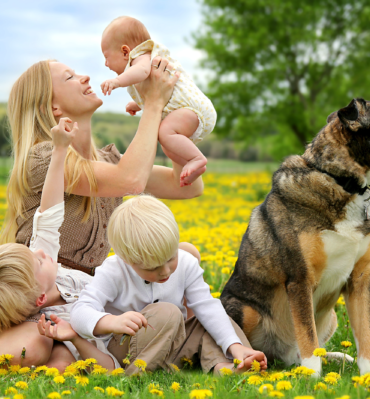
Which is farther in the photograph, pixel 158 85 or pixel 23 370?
pixel 158 85

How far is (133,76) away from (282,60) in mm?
17256

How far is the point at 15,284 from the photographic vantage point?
2.77 meters

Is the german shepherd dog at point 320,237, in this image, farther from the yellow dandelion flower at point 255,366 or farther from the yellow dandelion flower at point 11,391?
the yellow dandelion flower at point 11,391

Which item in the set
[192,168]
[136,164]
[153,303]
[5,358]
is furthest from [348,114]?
[5,358]

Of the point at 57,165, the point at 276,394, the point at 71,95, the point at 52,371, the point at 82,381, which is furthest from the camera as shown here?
the point at 71,95

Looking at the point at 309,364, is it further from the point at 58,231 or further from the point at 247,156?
the point at 247,156

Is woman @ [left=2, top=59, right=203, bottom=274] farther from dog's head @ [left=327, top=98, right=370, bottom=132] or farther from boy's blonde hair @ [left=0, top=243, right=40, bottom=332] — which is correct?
dog's head @ [left=327, top=98, right=370, bottom=132]

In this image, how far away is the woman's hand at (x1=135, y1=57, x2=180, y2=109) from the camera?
3350 mm

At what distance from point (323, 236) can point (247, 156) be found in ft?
114

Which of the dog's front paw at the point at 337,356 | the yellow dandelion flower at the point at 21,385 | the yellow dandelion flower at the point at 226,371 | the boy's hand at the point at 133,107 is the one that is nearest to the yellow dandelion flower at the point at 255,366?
the yellow dandelion flower at the point at 226,371

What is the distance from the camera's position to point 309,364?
2.80 m

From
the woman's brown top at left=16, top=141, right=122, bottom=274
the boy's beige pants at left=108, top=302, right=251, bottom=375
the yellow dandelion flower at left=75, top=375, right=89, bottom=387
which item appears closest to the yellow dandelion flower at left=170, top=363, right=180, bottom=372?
the boy's beige pants at left=108, top=302, right=251, bottom=375

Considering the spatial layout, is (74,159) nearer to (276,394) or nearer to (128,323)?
(128,323)

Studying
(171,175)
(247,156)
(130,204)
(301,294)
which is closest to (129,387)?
(130,204)
